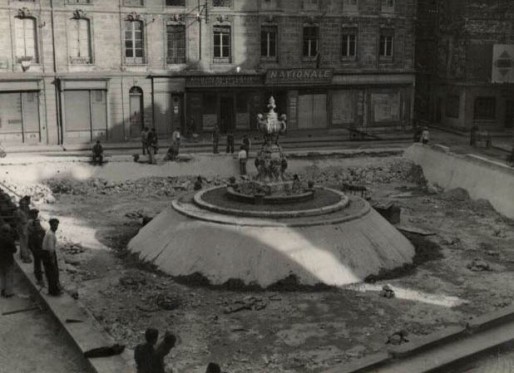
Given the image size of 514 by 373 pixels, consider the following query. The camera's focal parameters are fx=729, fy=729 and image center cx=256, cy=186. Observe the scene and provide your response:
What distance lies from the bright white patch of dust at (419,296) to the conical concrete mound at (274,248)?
468 millimetres

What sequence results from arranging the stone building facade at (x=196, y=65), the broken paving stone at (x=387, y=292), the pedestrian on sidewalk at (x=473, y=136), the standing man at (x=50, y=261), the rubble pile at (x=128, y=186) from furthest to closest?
the pedestrian on sidewalk at (x=473, y=136) < the stone building facade at (x=196, y=65) < the rubble pile at (x=128, y=186) < the broken paving stone at (x=387, y=292) < the standing man at (x=50, y=261)

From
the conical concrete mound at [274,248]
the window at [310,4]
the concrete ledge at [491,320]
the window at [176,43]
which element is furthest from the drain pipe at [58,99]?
the concrete ledge at [491,320]

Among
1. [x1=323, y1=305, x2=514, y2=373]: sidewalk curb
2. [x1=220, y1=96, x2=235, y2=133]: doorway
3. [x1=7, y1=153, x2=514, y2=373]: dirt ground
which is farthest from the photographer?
[x1=220, y1=96, x2=235, y2=133]: doorway

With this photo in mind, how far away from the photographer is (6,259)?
17.6 meters

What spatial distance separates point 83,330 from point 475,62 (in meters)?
42.1

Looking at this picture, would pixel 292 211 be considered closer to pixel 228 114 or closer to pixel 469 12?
pixel 228 114

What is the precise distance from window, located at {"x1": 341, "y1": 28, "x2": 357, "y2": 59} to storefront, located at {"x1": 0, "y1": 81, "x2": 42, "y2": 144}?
64.5 feet

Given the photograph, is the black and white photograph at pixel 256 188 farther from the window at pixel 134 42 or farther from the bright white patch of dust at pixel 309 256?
the window at pixel 134 42

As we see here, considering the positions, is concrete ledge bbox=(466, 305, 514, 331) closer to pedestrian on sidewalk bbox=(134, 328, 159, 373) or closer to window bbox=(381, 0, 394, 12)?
pedestrian on sidewalk bbox=(134, 328, 159, 373)

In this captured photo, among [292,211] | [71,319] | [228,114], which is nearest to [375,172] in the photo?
[228,114]

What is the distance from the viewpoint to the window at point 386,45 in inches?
1933

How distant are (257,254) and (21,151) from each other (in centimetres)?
2323

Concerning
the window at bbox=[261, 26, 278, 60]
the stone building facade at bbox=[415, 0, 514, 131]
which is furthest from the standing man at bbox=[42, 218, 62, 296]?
the stone building facade at bbox=[415, 0, 514, 131]

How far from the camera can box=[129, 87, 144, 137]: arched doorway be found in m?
44.4
